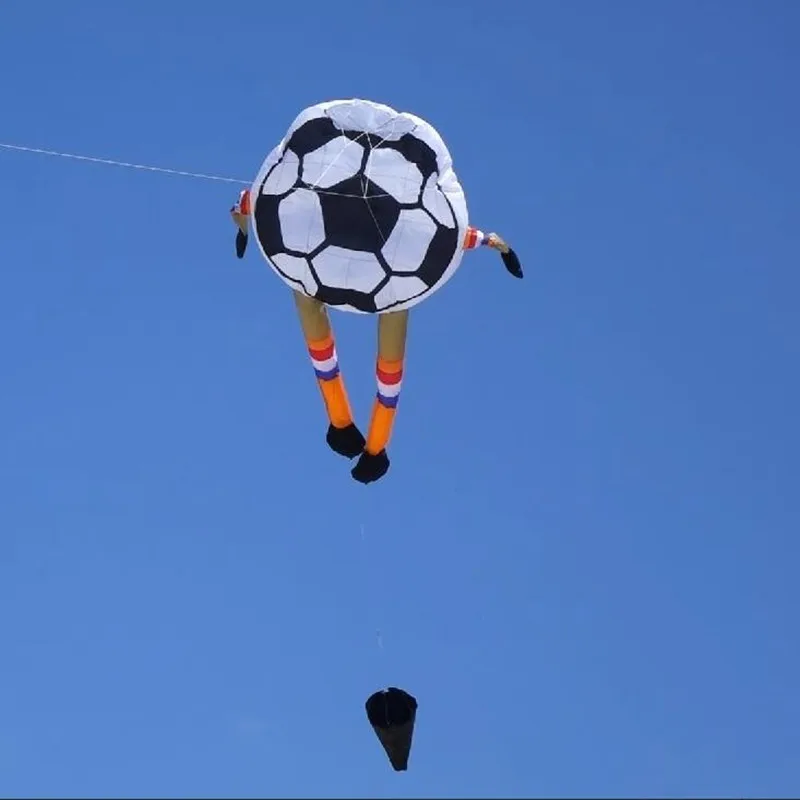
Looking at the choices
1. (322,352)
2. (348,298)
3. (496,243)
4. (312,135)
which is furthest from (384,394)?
(312,135)

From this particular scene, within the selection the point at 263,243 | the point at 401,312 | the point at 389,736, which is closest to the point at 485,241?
the point at 401,312

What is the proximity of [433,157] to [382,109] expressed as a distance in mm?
494

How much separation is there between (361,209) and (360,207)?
0.02 metres

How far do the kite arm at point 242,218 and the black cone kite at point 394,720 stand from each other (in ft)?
11.7

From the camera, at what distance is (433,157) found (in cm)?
1269

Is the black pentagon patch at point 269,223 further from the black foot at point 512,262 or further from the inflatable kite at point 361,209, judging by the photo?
the black foot at point 512,262

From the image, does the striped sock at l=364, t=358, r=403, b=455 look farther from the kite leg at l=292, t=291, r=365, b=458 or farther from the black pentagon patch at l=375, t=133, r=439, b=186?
the black pentagon patch at l=375, t=133, r=439, b=186

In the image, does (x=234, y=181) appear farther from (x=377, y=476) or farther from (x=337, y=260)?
(x=377, y=476)

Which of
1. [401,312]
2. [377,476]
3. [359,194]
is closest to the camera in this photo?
[359,194]

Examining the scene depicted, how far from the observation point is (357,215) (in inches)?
491

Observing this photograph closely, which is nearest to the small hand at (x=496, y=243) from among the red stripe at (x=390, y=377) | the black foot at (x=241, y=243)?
the red stripe at (x=390, y=377)

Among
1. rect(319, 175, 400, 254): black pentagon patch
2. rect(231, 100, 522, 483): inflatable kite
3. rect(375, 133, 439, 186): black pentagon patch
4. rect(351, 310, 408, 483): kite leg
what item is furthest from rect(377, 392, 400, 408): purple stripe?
rect(375, 133, 439, 186): black pentagon patch

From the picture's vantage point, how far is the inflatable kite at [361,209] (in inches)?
492

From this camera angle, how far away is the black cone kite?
13.8m
